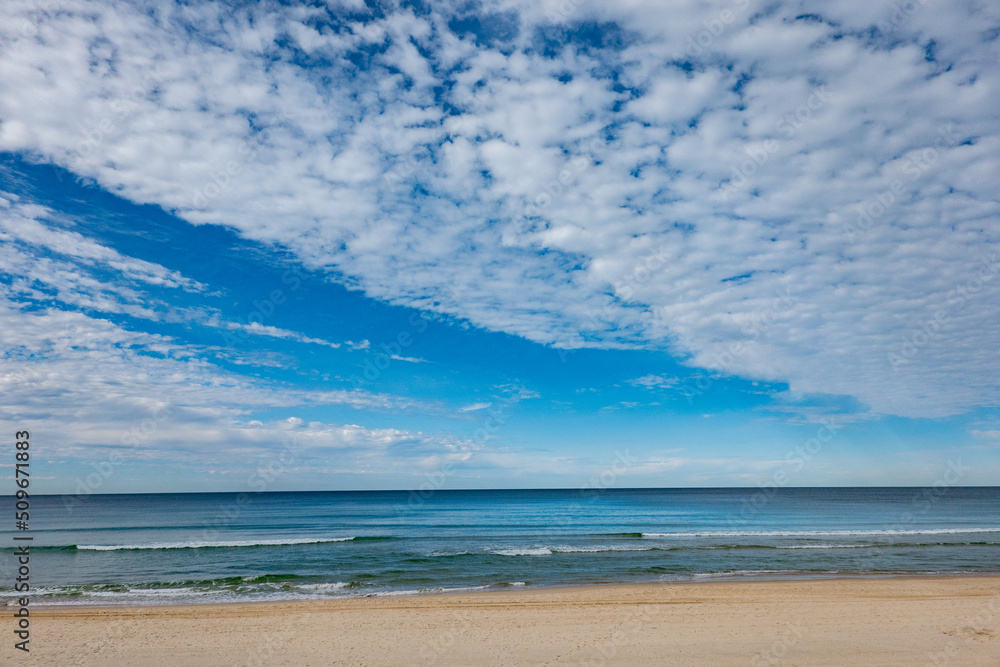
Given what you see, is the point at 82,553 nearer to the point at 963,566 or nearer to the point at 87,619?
the point at 87,619

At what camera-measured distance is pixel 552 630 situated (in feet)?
41.5

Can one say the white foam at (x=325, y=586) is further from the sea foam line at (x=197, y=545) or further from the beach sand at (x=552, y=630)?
the sea foam line at (x=197, y=545)

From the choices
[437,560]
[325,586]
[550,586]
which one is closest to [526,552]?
[437,560]

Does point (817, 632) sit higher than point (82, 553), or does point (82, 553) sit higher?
point (817, 632)

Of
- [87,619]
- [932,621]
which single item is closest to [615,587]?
[932,621]

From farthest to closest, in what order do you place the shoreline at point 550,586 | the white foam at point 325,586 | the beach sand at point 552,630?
the white foam at point 325,586, the shoreline at point 550,586, the beach sand at point 552,630

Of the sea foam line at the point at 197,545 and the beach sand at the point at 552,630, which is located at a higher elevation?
the beach sand at the point at 552,630

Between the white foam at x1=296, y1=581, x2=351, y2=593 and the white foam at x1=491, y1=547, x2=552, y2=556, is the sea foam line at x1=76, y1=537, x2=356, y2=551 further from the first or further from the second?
the white foam at x1=296, y1=581, x2=351, y2=593

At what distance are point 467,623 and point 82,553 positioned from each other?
2573cm

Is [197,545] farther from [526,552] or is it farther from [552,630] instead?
[552,630]

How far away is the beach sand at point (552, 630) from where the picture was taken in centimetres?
1095

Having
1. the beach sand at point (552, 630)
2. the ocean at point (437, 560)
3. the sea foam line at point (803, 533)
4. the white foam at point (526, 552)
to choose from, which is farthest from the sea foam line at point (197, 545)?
the sea foam line at point (803, 533)

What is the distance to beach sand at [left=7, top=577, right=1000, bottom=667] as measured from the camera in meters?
10.9

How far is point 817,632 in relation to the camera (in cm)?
1235
